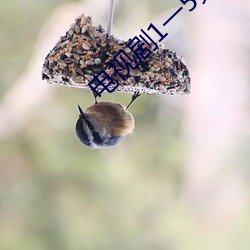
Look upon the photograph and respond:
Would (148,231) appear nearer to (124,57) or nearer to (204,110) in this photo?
(204,110)

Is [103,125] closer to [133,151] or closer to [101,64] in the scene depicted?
[101,64]

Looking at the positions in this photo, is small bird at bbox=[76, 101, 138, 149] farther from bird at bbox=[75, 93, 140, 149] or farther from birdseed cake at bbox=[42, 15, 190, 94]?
birdseed cake at bbox=[42, 15, 190, 94]

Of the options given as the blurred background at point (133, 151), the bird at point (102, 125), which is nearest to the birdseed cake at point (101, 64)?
the bird at point (102, 125)

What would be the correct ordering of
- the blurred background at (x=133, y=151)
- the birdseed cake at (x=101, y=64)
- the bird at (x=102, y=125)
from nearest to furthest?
the birdseed cake at (x=101, y=64)
the bird at (x=102, y=125)
the blurred background at (x=133, y=151)

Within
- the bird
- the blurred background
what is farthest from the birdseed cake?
the blurred background

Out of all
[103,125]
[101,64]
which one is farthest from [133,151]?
[101,64]

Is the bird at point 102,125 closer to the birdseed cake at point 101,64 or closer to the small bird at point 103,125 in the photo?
the small bird at point 103,125
